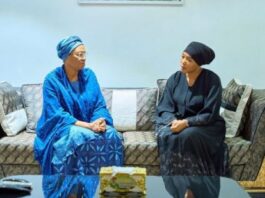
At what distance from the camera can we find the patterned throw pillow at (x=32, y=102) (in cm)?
350

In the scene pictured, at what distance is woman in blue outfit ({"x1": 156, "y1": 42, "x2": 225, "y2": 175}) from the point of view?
299cm

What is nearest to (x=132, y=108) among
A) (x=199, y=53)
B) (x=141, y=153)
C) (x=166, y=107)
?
(x=166, y=107)

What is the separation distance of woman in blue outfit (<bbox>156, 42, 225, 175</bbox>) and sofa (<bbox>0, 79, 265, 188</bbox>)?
0.46ft

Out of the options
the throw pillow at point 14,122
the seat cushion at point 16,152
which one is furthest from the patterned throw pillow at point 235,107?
the throw pillow at point 14,122

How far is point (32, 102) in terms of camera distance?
355 cm

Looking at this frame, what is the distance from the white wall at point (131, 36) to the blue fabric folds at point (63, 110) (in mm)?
693

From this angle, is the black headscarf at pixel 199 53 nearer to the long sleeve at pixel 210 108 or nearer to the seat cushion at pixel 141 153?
the long sleeve at pixel 210 108

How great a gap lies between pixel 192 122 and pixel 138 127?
63 cm

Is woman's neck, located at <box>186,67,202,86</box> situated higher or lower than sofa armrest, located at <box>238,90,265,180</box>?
higher

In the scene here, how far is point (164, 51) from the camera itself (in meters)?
3.91

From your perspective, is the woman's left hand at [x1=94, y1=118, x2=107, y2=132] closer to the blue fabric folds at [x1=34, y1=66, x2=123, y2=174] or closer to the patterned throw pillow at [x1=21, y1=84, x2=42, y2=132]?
the blue fabric folds at [x1=34, y1=66, x2=123, y2=174]

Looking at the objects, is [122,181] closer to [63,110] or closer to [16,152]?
[63,110]

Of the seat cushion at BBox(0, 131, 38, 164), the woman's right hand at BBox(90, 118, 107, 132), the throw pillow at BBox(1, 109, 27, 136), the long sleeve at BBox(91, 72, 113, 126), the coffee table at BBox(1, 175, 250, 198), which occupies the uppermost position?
the long sleeve at BBox(91, 72, 113, 126)

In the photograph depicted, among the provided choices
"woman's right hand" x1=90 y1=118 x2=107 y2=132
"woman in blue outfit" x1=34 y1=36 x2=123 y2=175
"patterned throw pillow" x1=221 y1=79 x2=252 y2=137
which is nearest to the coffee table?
"woman in blue outfit" x1=34 y1=36 x2=123 y2=175
